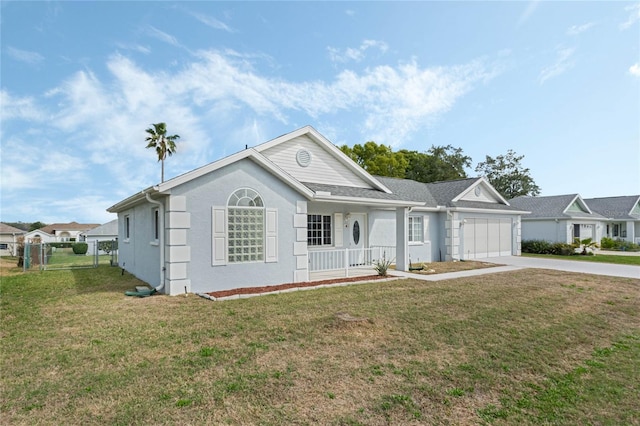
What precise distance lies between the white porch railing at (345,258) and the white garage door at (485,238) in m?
5.94

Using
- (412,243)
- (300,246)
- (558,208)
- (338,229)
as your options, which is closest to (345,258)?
(300,246)

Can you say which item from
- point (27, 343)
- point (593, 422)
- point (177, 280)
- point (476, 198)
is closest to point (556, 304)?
point (593, 422)

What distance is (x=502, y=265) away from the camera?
16.4 metres

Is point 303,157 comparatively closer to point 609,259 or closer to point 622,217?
point 609,259

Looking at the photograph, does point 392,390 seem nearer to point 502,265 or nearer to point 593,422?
point 593,422

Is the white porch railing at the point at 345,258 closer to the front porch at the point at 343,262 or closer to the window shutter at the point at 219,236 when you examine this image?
the front porch at the point at 343,262

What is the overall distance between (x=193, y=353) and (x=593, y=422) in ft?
16.3

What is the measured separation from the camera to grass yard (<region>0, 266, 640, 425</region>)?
11.9ft

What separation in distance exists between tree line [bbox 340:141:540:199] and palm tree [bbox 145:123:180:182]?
1747cm

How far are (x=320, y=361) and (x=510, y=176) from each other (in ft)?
165

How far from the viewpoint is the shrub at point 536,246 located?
25047 millimetres

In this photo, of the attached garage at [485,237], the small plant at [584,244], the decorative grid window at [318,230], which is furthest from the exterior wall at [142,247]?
the small plant at [584,244]

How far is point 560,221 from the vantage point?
26.6 metres

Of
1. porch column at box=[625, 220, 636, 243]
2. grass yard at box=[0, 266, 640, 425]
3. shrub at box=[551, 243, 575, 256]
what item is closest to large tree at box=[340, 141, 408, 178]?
shrub at box=[551, 243, 575, 256]
